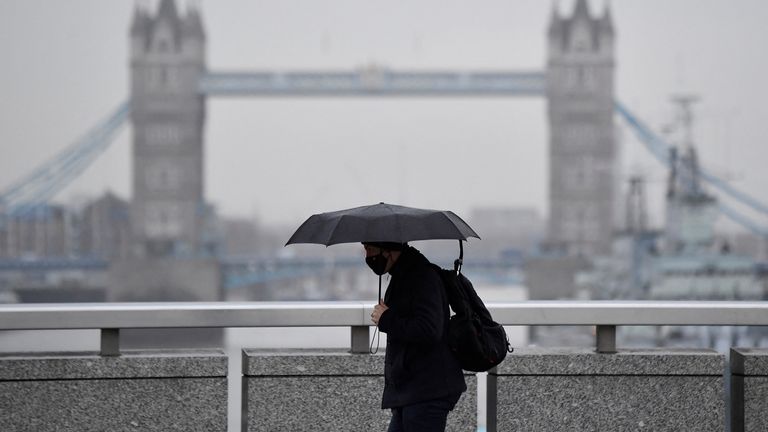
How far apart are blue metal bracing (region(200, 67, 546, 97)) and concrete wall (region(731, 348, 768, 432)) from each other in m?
66.9

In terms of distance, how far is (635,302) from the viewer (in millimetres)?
3031

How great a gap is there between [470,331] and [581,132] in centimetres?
6509

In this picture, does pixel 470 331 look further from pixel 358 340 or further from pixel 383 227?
pixel 358 340

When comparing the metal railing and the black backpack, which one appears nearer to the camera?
the black backpack

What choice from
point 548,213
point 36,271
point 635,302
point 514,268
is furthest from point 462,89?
point 635,302

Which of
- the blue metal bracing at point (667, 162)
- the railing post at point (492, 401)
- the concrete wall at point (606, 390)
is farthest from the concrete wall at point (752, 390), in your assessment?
the blue metal bracing at point (667, 162)

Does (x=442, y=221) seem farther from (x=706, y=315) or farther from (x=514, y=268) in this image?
(x=514, y=268)

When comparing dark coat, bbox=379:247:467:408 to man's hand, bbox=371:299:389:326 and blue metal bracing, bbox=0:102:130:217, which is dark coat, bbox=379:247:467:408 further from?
blue metal bracing, bbox=0:102:130:217

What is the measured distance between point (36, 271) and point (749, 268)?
34951 millimetres

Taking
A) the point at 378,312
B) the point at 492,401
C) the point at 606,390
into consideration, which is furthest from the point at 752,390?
the point at 378,312

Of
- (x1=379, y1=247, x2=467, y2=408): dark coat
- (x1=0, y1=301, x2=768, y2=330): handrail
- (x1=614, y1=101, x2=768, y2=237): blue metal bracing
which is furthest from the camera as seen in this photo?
(x1=614, y1=101, x2=768, y2=237): blue metal bracing

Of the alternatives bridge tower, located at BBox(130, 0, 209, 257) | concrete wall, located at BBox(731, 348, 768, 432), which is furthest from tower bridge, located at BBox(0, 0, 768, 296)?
concrete wall, located at BBox(731, 348, 768, 432)

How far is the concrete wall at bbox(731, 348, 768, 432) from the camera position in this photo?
312cm

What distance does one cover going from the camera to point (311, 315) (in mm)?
2861
